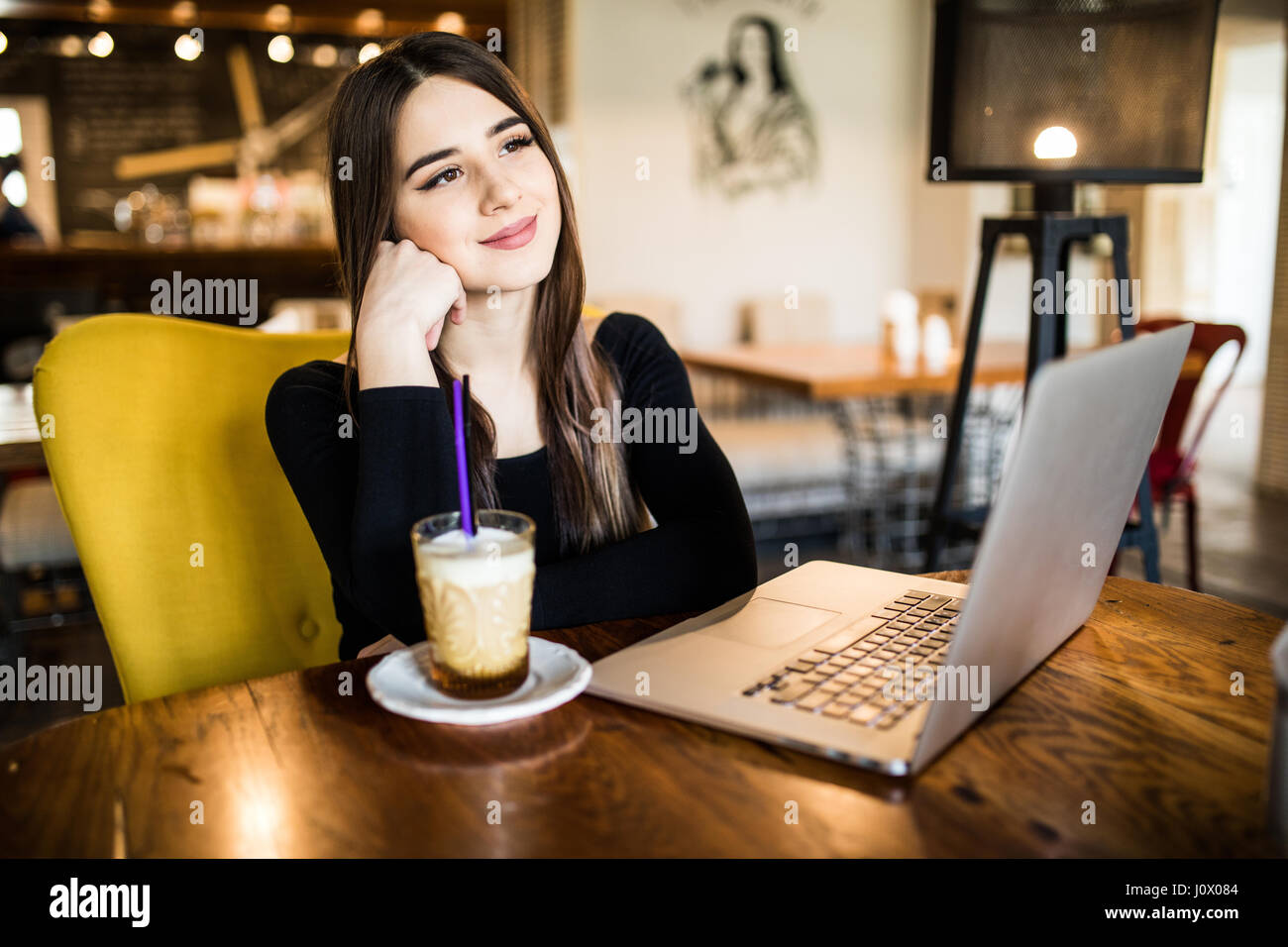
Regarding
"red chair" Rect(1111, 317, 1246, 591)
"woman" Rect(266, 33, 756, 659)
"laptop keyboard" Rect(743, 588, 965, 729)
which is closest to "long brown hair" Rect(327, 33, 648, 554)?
"woman" Rect(266, 33, 756, 659)

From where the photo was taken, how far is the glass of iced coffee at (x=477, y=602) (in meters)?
0.79

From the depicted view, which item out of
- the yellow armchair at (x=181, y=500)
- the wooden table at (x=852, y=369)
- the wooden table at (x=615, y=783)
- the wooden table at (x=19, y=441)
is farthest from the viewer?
the wooden table at (x=852, y=369)

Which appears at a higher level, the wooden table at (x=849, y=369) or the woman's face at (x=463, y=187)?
the woman's face at (x=463, y=187)

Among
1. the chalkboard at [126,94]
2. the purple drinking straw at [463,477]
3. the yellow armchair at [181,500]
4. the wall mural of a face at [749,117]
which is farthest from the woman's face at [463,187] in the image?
the chalkboard at [126,94]

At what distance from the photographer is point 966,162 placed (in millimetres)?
2102

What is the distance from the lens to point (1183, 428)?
10.9 ft

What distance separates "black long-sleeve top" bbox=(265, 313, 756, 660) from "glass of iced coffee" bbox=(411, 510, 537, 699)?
218 mm

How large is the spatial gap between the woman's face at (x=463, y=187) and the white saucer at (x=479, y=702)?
1.68ft

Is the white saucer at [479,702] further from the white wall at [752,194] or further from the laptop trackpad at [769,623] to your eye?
the white wall at [752,194]

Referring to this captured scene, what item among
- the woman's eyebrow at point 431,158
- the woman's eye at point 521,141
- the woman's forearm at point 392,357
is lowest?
the woman's forearm at point 392,357

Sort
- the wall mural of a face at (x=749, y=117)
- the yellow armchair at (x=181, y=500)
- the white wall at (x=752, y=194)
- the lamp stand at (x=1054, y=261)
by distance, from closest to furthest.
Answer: the yellow armchair at (x=181, y=500) → the lamp stand at (x=1054, y=261) → the white wall at (x=752, y=194) → the wall mural of a face at (x=749, y=117)

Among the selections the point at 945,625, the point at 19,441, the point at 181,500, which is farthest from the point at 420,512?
the point at 19,441
